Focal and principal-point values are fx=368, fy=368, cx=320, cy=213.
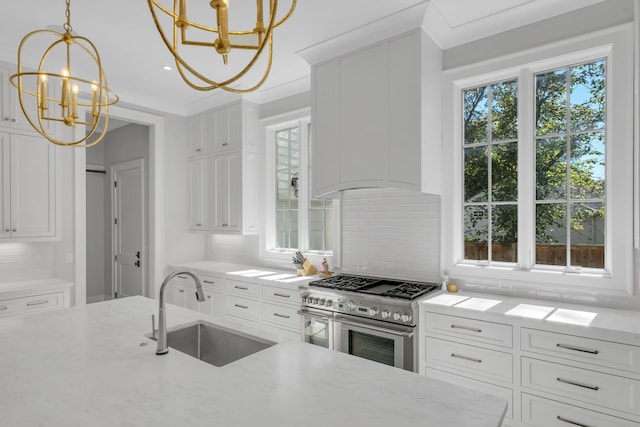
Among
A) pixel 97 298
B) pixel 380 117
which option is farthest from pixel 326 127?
pixel 97 298

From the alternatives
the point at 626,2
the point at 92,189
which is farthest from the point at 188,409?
the point at 92,189

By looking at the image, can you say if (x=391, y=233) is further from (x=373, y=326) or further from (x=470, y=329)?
(x=470, y=329)

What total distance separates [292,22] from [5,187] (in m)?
2.81

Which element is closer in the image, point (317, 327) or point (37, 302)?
point (317, 327)

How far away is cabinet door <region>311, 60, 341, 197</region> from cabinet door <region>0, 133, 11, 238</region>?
2655 millimetres

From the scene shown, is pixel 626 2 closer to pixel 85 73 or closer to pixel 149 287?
pixel 85 73

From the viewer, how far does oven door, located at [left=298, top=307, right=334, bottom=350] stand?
9.66 feet

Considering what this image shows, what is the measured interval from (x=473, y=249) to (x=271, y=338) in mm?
1940

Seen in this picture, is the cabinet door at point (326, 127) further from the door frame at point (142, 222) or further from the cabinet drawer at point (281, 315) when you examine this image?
the door frame at point (142, 222)

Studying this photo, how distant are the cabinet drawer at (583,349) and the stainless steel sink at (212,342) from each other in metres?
1.58

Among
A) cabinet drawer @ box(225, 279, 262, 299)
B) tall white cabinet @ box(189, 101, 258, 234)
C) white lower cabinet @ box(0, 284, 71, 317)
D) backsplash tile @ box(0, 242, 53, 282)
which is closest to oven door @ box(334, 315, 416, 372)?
cabinet drawer @ box(225, 279, 262, 299)

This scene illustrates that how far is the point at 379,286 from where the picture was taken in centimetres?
306

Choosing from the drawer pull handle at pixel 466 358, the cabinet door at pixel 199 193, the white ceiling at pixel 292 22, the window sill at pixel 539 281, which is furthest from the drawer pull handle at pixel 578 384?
the cabinet door at pixel 199 193

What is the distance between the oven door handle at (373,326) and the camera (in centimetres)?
254
